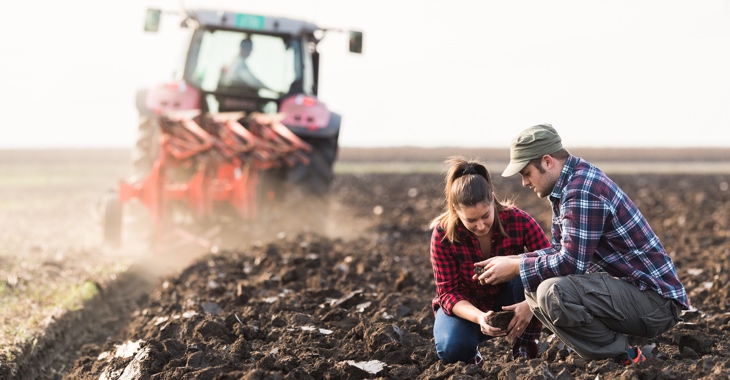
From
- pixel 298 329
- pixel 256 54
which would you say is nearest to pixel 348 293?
pixel 298 329

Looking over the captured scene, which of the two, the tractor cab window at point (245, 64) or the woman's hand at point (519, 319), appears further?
the tractor cab window at point (245, 64)

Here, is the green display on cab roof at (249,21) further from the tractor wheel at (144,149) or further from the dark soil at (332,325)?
the dark soil at (332,325)

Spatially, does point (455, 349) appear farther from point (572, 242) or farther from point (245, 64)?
point (245, 64)

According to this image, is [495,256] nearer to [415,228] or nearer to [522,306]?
[522,306]

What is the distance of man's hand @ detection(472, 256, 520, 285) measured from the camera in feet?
13.0

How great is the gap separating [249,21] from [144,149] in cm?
190

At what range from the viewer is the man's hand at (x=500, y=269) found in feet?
13.0

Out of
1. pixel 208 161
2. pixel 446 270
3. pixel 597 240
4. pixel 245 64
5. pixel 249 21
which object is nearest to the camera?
pixel 597 240

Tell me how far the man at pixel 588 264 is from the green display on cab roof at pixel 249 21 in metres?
6.28

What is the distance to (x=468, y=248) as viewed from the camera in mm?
4215

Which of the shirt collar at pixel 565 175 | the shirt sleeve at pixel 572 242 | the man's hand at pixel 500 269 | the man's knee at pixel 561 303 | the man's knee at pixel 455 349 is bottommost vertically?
the man's knee at pixel 455 349

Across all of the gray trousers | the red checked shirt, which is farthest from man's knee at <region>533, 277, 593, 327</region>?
the red checked shirt

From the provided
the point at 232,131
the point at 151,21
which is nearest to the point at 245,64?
the point at 151,21

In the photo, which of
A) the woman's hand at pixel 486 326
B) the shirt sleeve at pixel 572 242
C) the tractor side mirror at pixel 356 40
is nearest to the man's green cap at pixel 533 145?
the shirt sleeve at pixel 572 242
